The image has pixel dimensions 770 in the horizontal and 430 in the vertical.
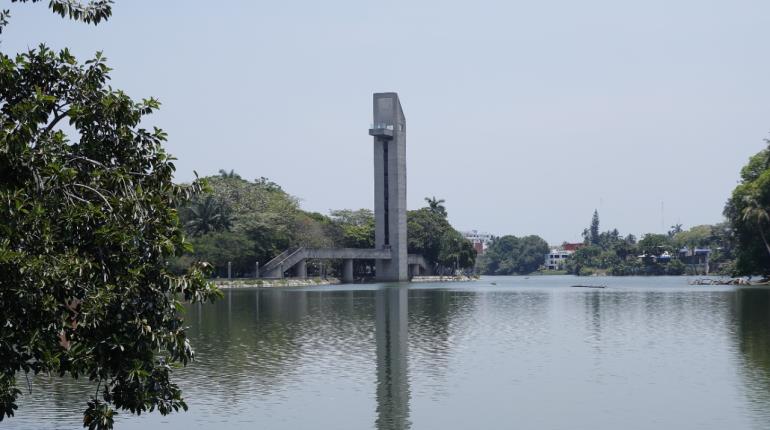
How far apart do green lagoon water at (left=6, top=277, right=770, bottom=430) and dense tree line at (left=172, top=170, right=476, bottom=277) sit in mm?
54508

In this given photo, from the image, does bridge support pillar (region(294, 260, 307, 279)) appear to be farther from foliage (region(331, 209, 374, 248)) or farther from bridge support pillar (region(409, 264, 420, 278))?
bridge support pillar (region(409, 264, 420, 278))

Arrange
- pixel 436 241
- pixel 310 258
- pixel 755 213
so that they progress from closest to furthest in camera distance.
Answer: pixel 755 213, pixel 310 258, pixel 436 241

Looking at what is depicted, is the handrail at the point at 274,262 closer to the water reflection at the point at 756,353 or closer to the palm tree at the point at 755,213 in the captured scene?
the palm tree at the point at 755,213

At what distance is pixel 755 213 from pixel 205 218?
211ft

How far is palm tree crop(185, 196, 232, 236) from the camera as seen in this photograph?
123m

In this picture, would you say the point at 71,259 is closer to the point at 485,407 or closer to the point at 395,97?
the point at 485,407

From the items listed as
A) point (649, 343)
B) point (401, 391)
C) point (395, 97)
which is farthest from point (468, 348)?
point (395, 97)

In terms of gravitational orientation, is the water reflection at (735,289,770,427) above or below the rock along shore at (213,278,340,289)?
below

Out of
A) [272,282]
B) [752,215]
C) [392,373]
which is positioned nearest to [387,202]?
[272,282]

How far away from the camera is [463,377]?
29.7 meters

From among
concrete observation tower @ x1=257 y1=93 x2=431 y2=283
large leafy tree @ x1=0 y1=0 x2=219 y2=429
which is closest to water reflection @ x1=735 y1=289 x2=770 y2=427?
large leafy tree @ x1=0 y1=0 x2=219 y2=429

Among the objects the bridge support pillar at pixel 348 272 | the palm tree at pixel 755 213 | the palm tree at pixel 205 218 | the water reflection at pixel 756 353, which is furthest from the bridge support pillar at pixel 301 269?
the water reflection at pixel 756 353

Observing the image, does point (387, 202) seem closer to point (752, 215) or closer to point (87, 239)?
point (752, 215)

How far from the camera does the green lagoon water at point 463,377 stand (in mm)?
22859
